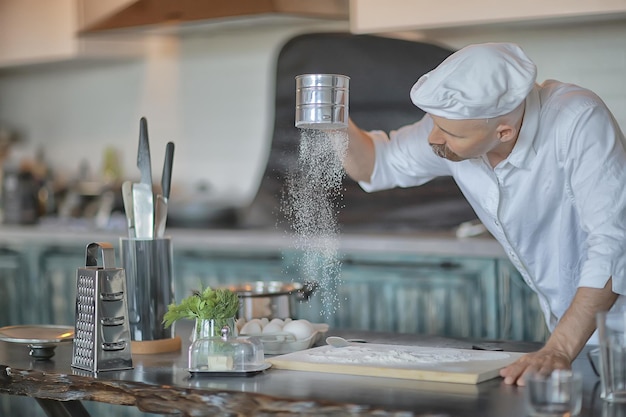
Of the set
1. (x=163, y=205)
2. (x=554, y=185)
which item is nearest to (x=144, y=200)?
(x=163, y=205)

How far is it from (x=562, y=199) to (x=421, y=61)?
1.96 meters

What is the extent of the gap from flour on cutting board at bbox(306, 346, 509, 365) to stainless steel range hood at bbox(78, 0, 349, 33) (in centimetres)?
223

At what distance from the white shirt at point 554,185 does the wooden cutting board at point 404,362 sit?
26cm

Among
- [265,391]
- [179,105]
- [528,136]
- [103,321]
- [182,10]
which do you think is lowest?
[265,391]

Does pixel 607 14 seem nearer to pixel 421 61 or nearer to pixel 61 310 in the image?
pixel 421 61

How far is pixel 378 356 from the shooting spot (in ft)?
6.32

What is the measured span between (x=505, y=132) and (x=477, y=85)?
7.2 inches

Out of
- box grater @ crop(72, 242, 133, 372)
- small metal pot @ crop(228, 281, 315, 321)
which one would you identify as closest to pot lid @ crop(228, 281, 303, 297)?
small metal pot @ crop(228, 281, 315, 321)

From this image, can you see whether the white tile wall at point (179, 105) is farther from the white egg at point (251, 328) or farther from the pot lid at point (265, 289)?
the white egg at point (251, 328)

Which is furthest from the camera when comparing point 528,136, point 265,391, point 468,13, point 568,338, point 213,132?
point 213,132

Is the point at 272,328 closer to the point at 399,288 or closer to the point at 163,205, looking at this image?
the point at 163,205

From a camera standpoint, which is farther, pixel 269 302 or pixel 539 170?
pixel 269 302

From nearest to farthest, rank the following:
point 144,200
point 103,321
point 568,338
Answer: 1. point 568,338
2. point 103,321
3. point 144,200

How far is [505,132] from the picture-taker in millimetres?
2049
